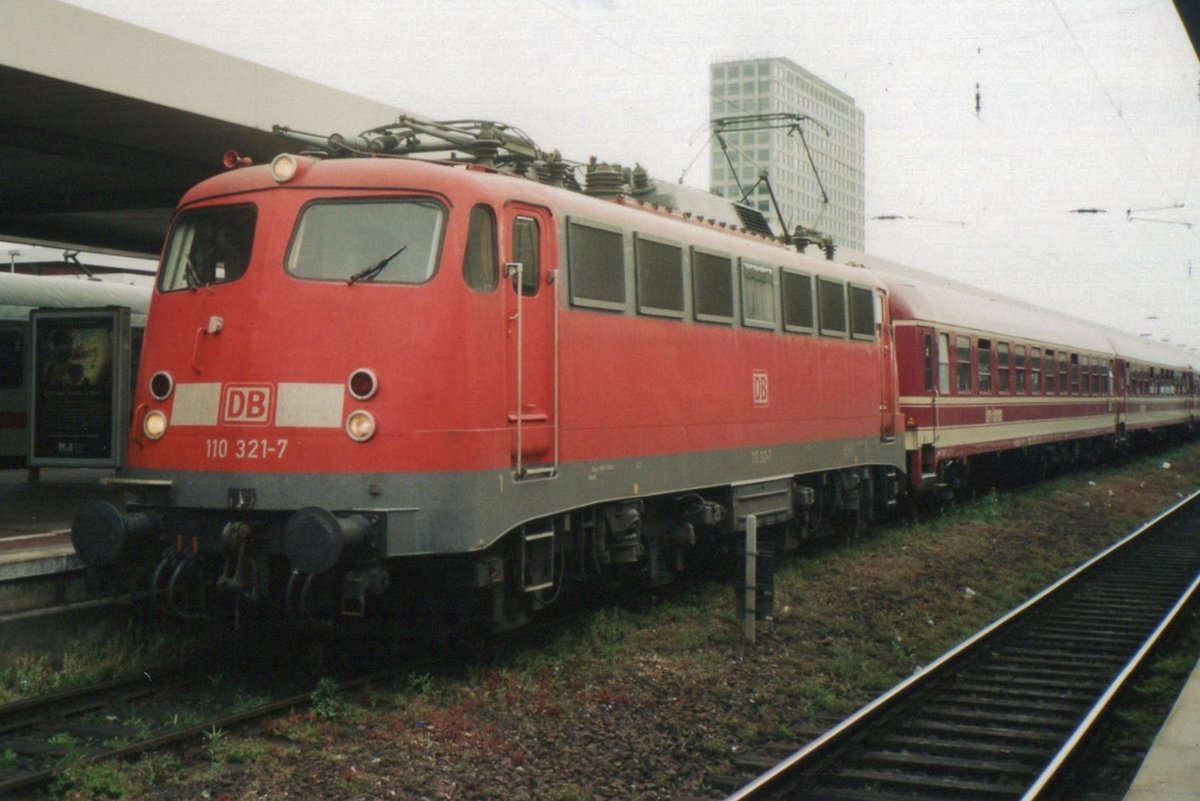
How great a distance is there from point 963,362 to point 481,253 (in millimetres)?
14307

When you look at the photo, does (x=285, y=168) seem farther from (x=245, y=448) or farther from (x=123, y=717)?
(x=123, y=717)

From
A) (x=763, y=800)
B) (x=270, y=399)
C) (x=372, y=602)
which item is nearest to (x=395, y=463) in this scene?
(x=270, y=399)

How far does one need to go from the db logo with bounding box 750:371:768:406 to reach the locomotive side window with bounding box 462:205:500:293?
4.29 m

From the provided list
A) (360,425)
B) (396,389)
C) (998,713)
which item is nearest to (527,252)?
(396,389)

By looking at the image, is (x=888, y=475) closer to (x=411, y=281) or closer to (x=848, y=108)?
(x=411, y=281)

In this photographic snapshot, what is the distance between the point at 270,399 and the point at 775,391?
20.1ft

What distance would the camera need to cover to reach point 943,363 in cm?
1984

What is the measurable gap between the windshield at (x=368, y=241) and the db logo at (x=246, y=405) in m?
0.84

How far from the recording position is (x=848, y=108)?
440 ft

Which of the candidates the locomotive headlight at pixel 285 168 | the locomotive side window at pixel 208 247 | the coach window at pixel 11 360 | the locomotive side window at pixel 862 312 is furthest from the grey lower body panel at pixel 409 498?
the coach window at pixel 11 360

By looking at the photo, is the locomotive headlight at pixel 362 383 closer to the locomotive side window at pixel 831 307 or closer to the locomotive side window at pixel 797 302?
Result: the locomotive side window at pixel 797 302

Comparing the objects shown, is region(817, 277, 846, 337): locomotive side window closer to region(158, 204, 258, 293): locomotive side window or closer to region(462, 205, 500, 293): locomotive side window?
region(462, 205, 500, 293): locomotive side window

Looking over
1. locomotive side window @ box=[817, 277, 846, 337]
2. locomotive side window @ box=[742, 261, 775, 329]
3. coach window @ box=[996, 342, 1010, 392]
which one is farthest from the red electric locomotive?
coach window @ box=[996, 342, 1010, 392]

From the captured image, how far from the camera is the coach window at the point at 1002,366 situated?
23.0 meters
